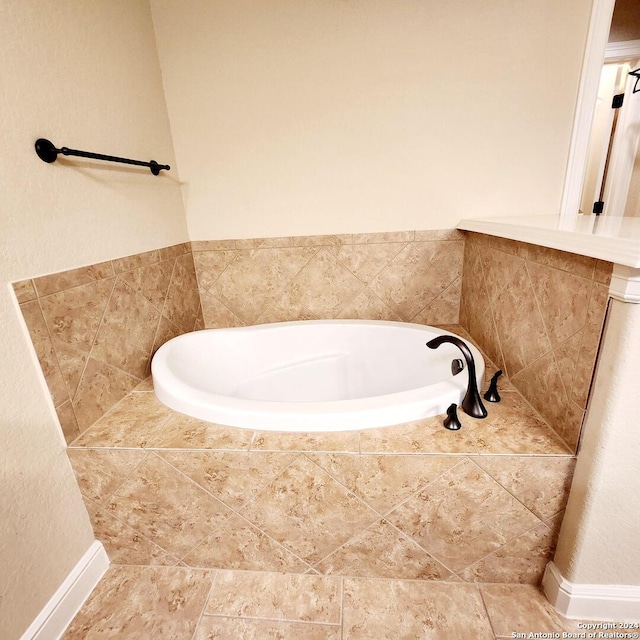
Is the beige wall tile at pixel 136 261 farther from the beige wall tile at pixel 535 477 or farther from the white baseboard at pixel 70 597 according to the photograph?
the beige wall tile at pixel 535 477

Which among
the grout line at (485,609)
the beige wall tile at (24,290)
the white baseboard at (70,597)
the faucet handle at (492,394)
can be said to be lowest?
the grout line at (485,609)

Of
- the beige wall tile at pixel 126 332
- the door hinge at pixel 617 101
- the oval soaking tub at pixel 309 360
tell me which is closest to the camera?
the beige wall tile at pixel 126 332

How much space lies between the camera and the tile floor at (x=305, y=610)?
Answer: 91 centimetres

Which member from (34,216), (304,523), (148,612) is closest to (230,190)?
(34,216)

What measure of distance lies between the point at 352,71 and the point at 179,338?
4.68 feet

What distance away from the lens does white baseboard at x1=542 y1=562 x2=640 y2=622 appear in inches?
34.8

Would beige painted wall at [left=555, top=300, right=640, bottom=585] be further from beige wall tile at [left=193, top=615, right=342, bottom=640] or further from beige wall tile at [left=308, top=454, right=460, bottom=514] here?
beige wall tile at [left=193, top=615, right=342, bottom=640]

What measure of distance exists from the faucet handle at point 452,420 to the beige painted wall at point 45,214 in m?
1.13

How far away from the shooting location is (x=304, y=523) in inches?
38.1

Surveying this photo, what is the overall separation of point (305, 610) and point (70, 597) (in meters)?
0.69

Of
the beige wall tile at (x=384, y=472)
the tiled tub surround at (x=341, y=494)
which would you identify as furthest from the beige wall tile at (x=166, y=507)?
the beige wall tile at (x=384, y=472)

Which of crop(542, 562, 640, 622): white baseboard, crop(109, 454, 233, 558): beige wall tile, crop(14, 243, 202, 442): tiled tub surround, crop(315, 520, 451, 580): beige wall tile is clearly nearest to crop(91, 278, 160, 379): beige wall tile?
crop(14, 243, 202, 442): tiled tub surround

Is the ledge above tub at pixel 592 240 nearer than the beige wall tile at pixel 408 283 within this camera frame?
Yes

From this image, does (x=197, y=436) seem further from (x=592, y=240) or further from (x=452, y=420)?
(x=592, y=240)
